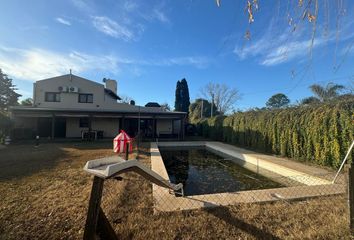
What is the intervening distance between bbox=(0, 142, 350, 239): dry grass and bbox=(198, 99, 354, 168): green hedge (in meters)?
3.83

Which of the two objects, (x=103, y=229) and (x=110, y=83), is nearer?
(x=103, y=229)

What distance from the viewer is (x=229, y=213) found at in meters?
3.31

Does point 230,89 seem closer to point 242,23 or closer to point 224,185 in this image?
point 224,185

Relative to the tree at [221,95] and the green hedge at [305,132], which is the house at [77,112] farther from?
the tree at [221,95]

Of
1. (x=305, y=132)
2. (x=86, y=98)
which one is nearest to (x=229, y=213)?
(x=305, y=132)

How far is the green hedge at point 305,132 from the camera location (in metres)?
6.68

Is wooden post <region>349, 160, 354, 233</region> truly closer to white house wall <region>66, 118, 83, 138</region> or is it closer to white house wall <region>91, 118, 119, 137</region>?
white house wall <region>91, 118, 119, 137</region>

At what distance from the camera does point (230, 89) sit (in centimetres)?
4150

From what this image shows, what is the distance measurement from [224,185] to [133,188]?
112 inches

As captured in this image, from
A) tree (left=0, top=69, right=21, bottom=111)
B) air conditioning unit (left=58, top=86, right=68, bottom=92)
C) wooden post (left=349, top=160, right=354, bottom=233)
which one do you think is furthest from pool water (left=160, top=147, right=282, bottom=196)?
tree (left=0, top=69, right=21, bottom=111)

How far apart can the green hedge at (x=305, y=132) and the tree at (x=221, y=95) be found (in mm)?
26241

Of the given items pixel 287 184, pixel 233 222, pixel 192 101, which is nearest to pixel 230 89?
pixel 192 101

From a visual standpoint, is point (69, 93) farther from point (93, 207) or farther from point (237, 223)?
point (237, 223)

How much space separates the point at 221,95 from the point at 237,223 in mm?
39682
